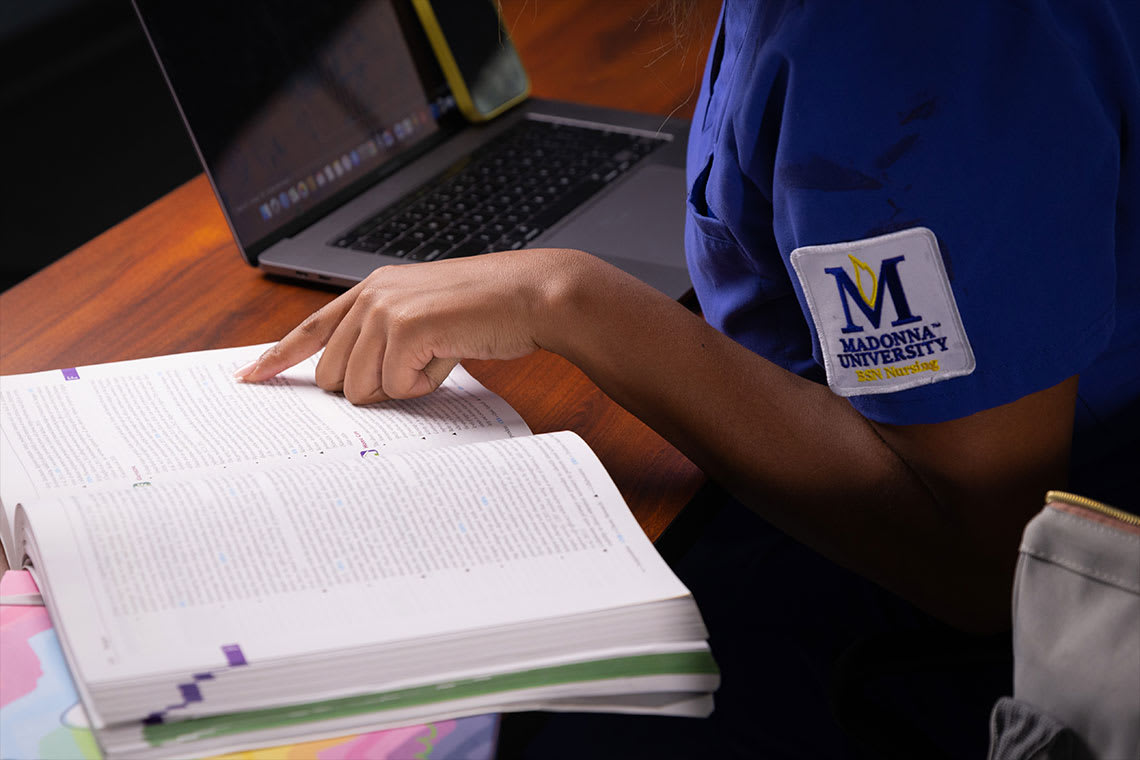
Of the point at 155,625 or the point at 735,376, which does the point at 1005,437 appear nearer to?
the point at 735,376

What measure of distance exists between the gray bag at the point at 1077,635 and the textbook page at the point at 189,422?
36 centimetres

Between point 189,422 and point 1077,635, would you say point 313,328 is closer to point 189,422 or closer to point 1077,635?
point 189,422

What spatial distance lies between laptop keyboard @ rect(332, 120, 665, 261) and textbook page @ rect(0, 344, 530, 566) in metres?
0.18

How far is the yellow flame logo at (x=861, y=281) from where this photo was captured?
65 centimetres

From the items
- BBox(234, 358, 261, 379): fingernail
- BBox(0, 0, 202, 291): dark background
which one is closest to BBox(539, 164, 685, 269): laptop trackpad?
BBox(234, 358, 261, 379): fingernail

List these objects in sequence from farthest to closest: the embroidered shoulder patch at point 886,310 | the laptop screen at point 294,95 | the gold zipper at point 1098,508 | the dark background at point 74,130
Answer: the dark background at point 74,130 → the laptop screen at point 294,95 → the embroidered shoulder patch at point 886,310 → the gold zipper at point 1098,508

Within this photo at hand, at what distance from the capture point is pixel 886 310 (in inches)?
25.7

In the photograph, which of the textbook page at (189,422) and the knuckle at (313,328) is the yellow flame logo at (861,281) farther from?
the knuckle at (313,328)

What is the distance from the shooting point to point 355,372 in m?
0.80

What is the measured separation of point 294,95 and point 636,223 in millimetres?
346

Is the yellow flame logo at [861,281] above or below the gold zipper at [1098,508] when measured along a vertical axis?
above

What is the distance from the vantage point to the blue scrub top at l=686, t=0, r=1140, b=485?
61 centimetres

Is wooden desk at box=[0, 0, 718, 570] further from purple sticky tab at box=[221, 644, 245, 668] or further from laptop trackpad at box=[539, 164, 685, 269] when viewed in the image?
purple sticky tab at box=[221, 644, 245, 668]

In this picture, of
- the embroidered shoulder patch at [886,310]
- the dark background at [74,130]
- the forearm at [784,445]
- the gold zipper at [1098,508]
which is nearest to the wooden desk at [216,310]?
the forearm at [784,445]
